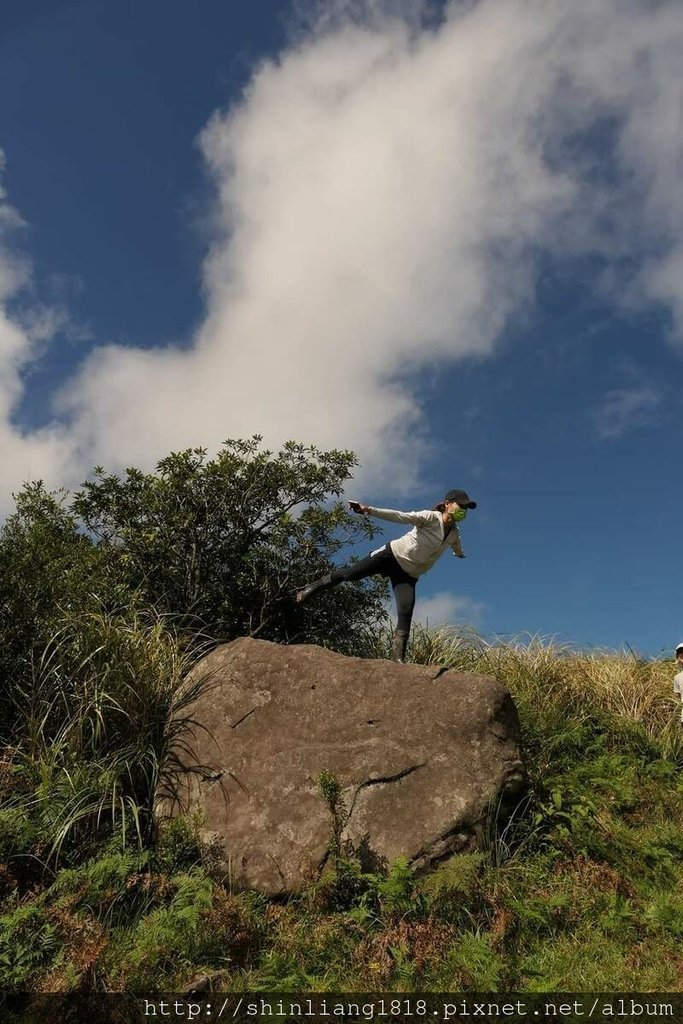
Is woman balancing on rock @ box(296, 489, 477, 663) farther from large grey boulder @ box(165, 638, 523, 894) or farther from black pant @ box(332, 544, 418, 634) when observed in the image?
large grey boulder @ box(165, 638, 523, 894)

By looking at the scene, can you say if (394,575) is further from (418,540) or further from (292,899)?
(292,899)

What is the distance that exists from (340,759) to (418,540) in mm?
3171

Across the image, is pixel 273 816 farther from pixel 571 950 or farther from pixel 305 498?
pixel 305 498

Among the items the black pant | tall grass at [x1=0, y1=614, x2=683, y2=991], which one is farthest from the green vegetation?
the black pant

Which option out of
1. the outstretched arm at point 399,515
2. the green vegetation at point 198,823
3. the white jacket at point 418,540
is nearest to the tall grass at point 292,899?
the green vegetation at point 198,823

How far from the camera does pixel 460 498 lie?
371 inches

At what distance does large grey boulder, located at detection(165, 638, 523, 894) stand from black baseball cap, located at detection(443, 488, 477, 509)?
2615 mm

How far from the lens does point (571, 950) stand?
5.40 m

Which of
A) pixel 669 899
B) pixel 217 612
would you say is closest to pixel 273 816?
pixel 669 899

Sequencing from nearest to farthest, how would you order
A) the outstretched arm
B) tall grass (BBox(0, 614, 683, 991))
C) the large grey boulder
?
tall grass (BBox(0, 614, 683, 991)), the large grey boulder, the outstretched arm

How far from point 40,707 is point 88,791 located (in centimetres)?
135

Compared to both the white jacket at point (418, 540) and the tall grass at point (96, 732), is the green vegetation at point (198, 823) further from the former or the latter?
the white jacket at point (418, 540)

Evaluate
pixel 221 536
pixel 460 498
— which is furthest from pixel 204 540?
pixel 460 498

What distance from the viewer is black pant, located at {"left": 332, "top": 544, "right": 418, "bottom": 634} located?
30.2 feet
